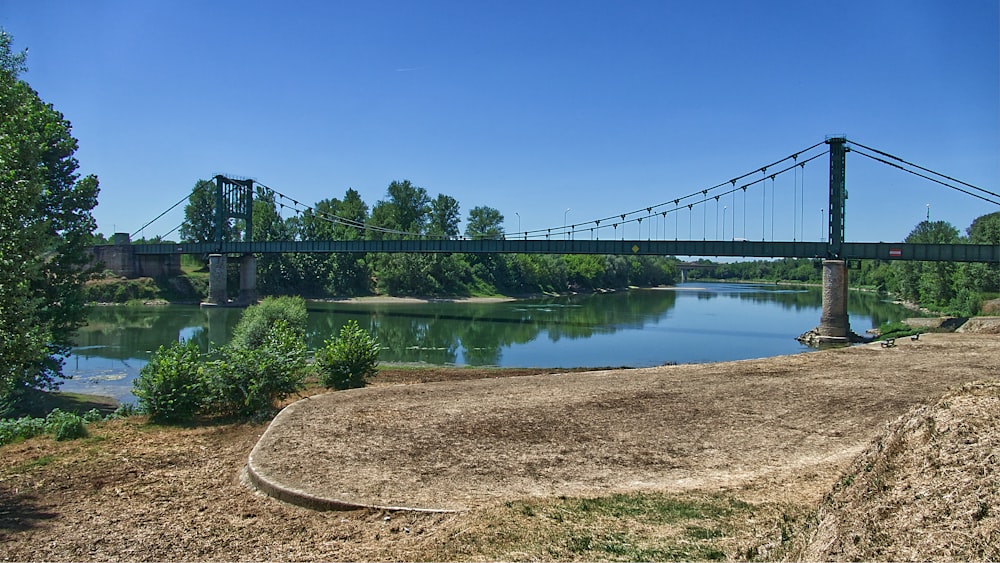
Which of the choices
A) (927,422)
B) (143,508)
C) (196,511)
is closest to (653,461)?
(927,422)

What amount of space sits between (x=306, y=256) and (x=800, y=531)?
94102 millimetres

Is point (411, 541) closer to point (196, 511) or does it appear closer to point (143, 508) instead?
point (196, 511)

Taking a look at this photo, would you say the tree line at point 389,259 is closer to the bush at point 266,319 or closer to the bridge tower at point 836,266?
the bridge tower at point 836,266

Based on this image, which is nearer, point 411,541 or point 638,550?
point 638,550

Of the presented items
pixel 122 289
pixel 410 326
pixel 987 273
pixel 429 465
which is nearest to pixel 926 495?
pixel 429 465

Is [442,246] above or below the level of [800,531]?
above

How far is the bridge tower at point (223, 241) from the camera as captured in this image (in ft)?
271

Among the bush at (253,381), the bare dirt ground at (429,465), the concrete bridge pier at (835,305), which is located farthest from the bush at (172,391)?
the concrete bridge pier at (835,305)

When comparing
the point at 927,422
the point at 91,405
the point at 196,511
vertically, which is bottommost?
the point at 91,405

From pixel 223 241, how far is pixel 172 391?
80.7 metres

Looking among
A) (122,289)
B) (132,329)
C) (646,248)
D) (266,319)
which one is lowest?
(132,329)

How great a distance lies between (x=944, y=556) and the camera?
4.46 metres

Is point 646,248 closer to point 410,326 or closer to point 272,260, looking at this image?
point 410,326

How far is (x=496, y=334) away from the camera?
170ft
